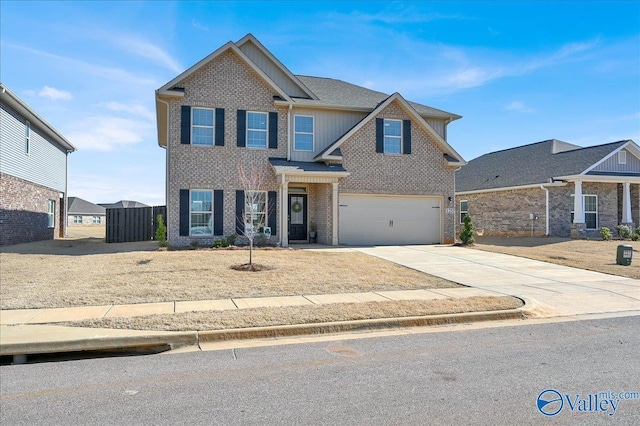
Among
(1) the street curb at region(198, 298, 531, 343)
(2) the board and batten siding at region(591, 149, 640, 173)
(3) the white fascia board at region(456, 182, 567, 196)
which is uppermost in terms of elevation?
(2) the board and batten siding at region(591, 149, 640, 173)

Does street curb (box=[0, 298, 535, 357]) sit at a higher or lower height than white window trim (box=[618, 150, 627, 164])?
lower

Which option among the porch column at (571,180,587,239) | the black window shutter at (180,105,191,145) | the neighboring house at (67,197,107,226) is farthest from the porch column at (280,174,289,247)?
the neighboring house at (67,197,107,226)

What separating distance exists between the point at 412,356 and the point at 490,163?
29669mm

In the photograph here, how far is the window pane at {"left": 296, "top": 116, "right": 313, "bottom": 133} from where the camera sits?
21148 millimetres

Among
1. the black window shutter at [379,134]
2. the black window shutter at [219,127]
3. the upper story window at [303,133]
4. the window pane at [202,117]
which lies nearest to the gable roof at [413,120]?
the black window shutter at [379,134]

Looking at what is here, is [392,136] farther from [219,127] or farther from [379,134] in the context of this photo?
[219,127]

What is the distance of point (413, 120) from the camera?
21.7 m

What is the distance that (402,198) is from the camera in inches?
858

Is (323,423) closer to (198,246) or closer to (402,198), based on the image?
(198,246)

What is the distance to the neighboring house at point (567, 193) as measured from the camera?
24.8 m

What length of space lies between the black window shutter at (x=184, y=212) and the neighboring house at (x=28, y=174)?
777 centimetres

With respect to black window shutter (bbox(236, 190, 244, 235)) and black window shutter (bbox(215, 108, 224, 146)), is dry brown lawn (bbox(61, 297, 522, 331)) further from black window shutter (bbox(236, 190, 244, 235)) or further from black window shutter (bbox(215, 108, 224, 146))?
black window shutter (bbox(215, 108, 224, 146))

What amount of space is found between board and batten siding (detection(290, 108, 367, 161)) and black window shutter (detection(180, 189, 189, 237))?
16.2ft

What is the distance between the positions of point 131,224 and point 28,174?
5.35 metres
